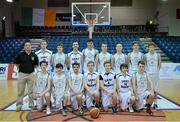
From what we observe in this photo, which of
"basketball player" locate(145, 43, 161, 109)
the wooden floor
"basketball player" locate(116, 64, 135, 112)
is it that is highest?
"basketball player" locate(145, 43, 161, 109)

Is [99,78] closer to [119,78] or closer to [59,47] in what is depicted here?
[119,78]

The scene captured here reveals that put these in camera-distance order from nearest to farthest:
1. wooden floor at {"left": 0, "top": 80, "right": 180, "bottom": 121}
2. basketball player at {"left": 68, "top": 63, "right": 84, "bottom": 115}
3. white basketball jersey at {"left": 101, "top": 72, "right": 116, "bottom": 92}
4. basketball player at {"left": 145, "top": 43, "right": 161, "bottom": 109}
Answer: wooden floor at {"left": 0, "top": 80, "right": 180, "bottom": 121} < basketball player at {"left": 68, "top": 63, "right": 84, "bottom": 115} < white basketball jersey at {"left": 101, "top": 72, "right": 116, "bottom": 92} < basketball player at {"left": 145, "top": 43, "right": 161, "bottom": 109}

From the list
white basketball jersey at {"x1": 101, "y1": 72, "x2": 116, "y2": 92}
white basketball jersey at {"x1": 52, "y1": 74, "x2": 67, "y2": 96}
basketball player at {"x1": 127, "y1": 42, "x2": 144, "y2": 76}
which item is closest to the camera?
white basketball jersey at {"x1": 52, "y1": 74, "x2": 67, "y2": 96}

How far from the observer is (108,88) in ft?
26.3

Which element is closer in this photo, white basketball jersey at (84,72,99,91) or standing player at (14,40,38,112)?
white basketball jersey at (84,72,99,91)

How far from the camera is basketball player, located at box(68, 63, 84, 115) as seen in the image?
7773 mm

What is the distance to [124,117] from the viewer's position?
7.27 meters

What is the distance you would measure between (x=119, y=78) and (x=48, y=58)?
209cm

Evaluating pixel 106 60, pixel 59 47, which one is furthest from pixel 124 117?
pixel 59 47

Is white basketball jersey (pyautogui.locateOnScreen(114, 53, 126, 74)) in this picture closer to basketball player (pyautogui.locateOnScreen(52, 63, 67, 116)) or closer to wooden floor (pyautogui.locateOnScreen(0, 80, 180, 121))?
basketball player (pyautogui.locateOnScreen(52, 63, 67, 116))

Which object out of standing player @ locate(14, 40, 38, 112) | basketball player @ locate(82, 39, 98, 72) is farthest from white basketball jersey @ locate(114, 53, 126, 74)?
standing player @ locate(14, 40, 38, 112)

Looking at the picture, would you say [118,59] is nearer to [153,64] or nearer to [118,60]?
[118,60]

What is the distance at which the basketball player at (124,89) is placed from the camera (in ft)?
25.9

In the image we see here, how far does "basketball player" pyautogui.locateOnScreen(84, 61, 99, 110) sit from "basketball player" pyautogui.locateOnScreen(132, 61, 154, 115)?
0.97 meters
